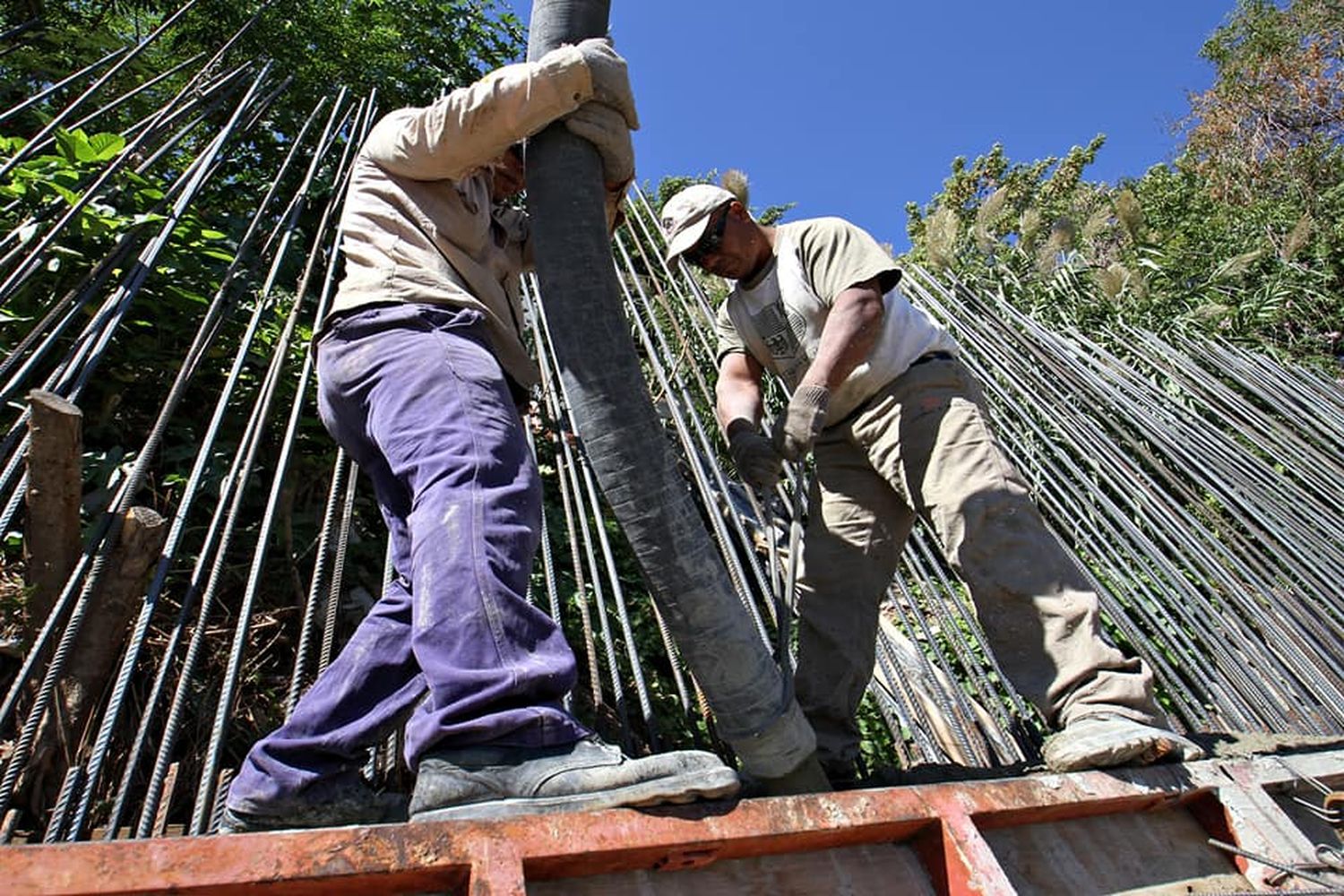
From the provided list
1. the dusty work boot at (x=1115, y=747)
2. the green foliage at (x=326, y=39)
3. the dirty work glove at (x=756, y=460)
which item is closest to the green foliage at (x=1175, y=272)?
the green foliage at (x=326, y=39)

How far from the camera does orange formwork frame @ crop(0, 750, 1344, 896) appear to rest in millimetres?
929

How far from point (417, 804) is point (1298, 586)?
316cm

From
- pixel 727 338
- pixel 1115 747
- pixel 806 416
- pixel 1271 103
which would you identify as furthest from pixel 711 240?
pixel 1271 103

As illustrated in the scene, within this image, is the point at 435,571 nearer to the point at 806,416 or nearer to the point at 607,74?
the point at 607,74

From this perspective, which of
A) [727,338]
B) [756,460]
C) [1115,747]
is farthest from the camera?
[727,338]

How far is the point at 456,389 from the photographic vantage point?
4.83ft

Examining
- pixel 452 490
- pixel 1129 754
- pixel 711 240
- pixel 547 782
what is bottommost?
pixel 1129 754

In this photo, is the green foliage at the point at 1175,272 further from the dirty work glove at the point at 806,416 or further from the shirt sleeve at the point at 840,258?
the dirty work glove at the point at 806,416

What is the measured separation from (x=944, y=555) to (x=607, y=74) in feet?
4.26

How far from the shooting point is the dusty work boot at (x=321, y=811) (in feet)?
4.82

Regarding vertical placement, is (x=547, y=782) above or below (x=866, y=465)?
below

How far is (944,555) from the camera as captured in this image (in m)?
2.16

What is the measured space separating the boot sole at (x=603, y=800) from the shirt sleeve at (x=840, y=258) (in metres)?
1.32

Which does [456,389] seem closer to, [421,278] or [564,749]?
[421,278]
